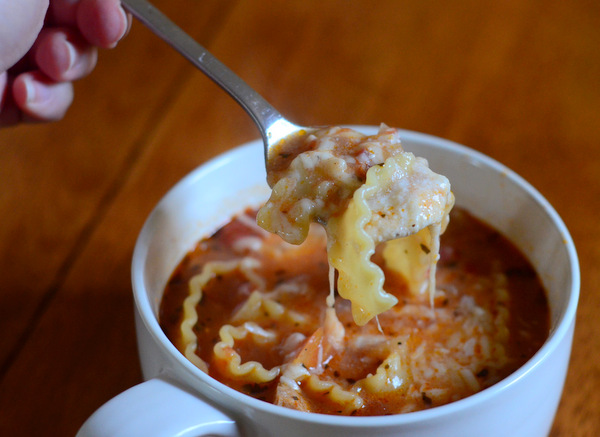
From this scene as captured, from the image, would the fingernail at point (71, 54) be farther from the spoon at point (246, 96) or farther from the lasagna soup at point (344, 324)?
the lasagna soup at point (344, 324)

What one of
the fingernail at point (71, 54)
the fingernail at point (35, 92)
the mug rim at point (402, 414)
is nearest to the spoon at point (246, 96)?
the mug rim at point (402, 414)

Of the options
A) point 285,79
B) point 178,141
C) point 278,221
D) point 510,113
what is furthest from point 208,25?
point 278,221

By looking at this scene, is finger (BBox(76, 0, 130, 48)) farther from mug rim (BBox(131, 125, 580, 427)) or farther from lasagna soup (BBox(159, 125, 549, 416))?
lasagna soup (BBox(159, 125, 549, 416))

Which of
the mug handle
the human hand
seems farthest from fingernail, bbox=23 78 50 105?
the mug handle

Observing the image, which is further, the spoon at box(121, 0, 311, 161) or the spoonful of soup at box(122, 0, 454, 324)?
the spoon at box(121, 0, 311, 161)

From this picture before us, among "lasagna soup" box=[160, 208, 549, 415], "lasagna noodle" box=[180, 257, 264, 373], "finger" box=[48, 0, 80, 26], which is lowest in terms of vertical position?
"lasagna noodle" box=[180, 257, 264, 373]

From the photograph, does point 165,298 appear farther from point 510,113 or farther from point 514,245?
point 510,113

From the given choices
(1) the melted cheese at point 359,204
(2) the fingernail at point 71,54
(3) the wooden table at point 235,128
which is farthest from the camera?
(2) the fingernail at point 71,54
